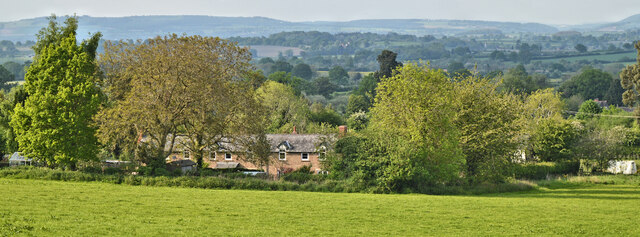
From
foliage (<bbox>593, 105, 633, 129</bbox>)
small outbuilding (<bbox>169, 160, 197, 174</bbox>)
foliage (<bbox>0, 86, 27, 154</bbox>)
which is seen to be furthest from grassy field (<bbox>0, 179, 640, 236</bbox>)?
foliage (<bbox>593, 105, 633, 129</bbox>)

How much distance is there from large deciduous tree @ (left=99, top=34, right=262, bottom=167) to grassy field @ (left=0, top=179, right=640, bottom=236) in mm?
6936

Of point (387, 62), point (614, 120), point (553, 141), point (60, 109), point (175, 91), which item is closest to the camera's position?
point (60, 109)

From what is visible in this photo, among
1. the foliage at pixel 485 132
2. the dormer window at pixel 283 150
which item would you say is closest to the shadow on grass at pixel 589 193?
the foliage at pixel 485 132

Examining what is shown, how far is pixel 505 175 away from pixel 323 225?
2822 cm

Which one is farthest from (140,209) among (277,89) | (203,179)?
(277,89)

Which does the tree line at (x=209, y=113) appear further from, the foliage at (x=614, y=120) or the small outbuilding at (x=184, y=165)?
the foliage at (x=614, y=120)

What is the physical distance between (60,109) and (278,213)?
2421cm

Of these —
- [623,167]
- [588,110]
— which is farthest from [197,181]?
[588,110]

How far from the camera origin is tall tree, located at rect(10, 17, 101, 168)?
174 feet

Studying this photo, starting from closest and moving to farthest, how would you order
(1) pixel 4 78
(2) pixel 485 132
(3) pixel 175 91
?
(3) pixel 175 91 → (2) pixel 485 132 → (1) pixel 4 78

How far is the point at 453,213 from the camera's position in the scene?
39031mm

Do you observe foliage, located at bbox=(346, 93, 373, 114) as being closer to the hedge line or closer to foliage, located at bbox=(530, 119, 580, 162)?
foliage, located at bbox=(530, 119, 580, 162)

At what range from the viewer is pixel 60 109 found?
175ft

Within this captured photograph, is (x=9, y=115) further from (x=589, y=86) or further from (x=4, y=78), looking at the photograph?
(x=589, y=86)
